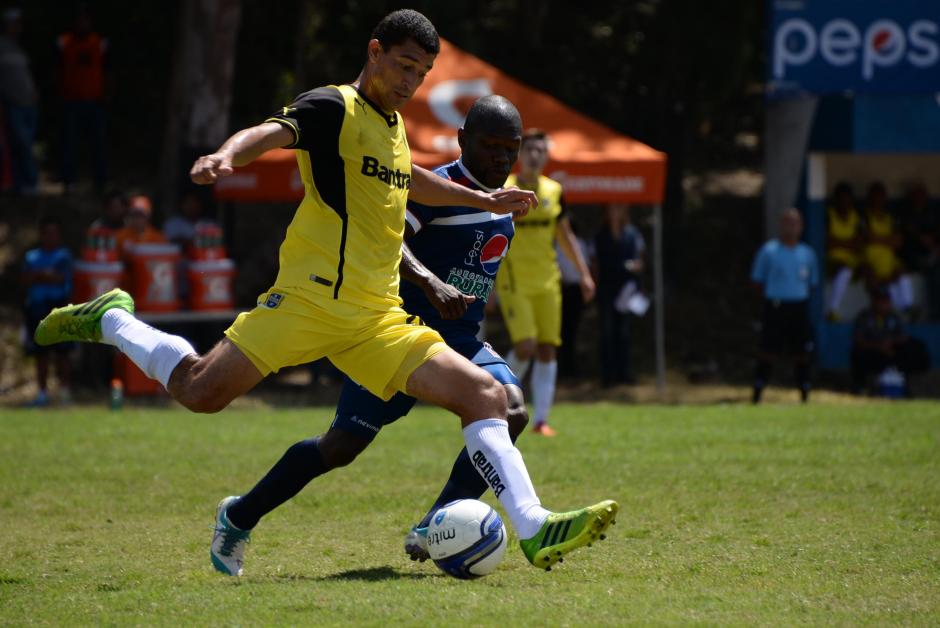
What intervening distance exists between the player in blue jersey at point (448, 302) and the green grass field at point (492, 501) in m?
0.39

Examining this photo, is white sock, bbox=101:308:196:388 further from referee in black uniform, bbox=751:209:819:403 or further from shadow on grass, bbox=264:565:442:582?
referee in black uniform, bbox=751:209:819:403

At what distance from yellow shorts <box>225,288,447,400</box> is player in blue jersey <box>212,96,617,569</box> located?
0.41 meters

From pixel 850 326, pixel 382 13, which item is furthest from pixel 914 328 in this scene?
pixel 382 13

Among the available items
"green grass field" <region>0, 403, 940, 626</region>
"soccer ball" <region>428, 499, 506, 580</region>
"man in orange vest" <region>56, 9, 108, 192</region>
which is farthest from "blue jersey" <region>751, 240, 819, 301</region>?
"soccer ball" <region>428, 499, 506, 580</region>

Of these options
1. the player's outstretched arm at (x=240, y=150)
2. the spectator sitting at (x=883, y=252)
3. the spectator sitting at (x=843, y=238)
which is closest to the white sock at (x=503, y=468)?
the player's outstretched arm at (x=240, y=150)

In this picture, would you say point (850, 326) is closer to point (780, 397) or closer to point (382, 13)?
point (780, 397)

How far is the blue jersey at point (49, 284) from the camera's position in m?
15.6

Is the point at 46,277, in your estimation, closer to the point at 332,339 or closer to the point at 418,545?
the point at 418,545

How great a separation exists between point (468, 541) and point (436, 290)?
113 cm

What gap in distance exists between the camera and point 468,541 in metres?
6.11

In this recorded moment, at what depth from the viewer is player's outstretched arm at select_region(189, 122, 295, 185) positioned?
17.2 ft

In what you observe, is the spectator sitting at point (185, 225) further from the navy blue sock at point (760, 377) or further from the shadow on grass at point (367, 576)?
the shadow on grass at point (367, 576)

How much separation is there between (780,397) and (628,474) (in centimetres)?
818

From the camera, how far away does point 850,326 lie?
19.5 m
